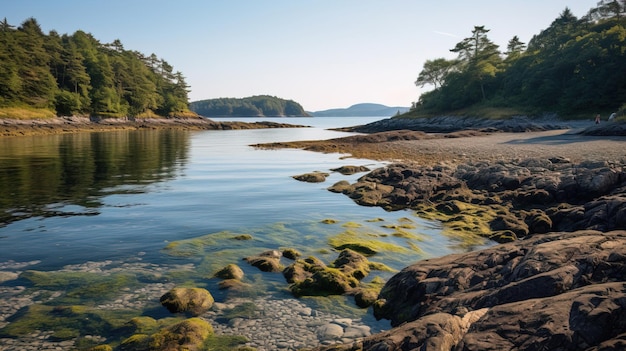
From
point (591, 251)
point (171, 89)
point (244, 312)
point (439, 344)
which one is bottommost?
point (244, 312)

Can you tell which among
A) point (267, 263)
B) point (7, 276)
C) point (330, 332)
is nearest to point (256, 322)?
point (330, 332)

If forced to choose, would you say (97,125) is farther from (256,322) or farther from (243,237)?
(256,322)

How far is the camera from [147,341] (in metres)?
6.18

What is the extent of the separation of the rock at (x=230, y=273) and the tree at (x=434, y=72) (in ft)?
415

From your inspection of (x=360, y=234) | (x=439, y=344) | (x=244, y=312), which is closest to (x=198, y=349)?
(x=244, y=312)

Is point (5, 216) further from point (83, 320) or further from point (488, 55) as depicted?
point (488, 55)

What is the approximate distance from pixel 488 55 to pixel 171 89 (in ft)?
370

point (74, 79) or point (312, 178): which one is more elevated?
point (74, 79)

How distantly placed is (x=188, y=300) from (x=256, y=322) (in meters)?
1.53

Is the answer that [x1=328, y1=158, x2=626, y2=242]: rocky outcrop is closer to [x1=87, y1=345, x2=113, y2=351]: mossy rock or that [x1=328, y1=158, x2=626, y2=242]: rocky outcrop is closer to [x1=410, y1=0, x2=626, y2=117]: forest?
[x1=87, y1=345, x2=113, y2=351]: mossy rock

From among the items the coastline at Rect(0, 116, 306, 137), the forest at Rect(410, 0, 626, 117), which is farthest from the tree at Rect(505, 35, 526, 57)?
the coastline at Rect(0, 116, 306, 137)

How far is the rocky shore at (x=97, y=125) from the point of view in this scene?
2586 inches

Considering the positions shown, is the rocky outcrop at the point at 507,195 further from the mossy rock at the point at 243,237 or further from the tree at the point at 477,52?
the tree at the point at 477,52

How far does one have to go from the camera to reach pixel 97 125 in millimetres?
90188
